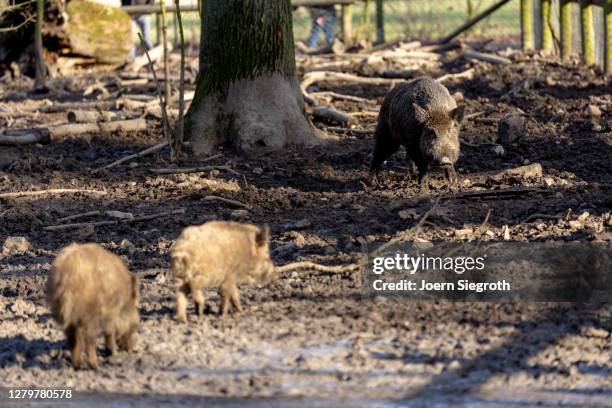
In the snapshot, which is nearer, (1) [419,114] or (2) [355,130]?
(1) [419,114]

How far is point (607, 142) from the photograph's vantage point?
38.1 feet

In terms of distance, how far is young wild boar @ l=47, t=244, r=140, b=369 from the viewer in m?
5.43

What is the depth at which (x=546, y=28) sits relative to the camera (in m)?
20.2

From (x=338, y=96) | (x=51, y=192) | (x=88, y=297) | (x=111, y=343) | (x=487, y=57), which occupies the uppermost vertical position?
(x=487, y=57)

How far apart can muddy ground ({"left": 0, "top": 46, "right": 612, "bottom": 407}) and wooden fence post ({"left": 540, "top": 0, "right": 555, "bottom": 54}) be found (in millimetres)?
5926

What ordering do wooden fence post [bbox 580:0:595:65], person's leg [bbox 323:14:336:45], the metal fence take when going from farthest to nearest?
the metal fence < person's leg [bbox 323:14:336:45] < wooden fence post [bbox 580:0:595:65]

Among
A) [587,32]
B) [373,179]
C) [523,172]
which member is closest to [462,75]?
[587,32]

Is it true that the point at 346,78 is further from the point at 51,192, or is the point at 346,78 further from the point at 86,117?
the point at 51,192

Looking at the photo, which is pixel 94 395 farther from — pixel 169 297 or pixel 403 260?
pixel 403 260

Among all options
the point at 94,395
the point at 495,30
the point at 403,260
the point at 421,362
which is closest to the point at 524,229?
the point at 403,260

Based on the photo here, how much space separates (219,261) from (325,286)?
111 centimetres

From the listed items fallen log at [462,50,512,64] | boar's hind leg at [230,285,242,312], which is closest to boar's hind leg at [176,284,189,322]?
boar's hind leg at [230,285,242,312]

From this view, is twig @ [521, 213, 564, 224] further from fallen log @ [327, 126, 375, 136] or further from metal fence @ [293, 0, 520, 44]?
metal fence @ [293, 0, 520, 44]

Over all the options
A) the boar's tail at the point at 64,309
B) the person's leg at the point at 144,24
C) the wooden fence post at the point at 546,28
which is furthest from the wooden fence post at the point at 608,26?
the boar's tail at the point at 64,309
